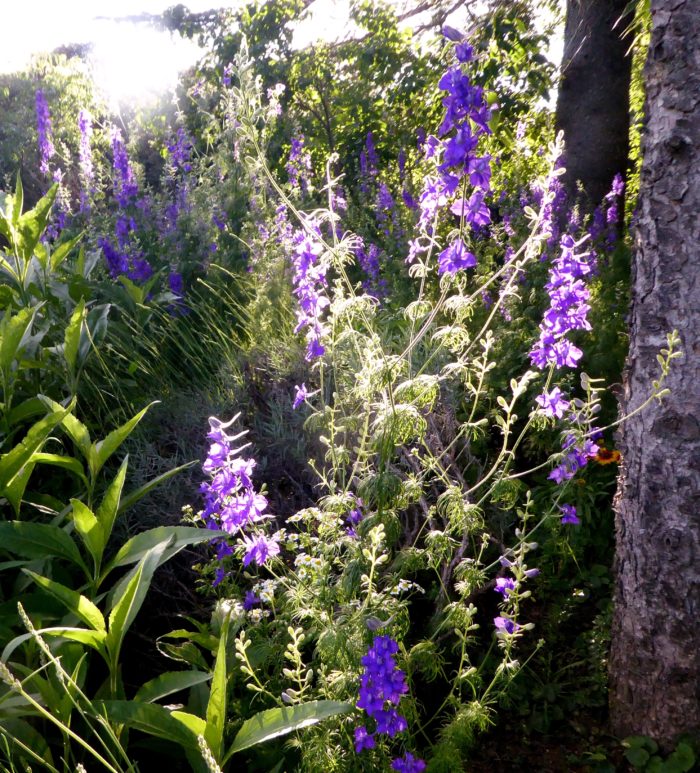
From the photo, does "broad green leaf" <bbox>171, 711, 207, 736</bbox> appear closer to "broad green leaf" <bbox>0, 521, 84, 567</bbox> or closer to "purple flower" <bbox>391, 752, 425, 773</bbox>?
"purple flower" <bbox>391, 752, 425, 773</bbox>

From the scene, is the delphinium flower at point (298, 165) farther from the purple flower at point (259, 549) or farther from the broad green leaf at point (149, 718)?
the broad green leaf at point (149, 718)

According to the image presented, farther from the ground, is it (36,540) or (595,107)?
(595,107)

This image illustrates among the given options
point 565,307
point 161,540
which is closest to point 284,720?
point 161,540

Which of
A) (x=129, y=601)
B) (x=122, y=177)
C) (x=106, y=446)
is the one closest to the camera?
(x=129, y=601)

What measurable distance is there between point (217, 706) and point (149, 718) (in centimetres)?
18

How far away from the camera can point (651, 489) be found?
86.2 inches

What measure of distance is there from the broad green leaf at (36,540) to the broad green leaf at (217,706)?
0.68 meters

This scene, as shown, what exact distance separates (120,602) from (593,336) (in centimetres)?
279

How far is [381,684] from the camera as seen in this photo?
5.68 feet

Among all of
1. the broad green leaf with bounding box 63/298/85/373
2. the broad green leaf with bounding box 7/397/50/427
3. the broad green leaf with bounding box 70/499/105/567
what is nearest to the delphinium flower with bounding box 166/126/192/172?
the broad green leaf with bounding box 63/298/85/373

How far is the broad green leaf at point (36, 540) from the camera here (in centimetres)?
213

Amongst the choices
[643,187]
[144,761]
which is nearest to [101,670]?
[144,761]

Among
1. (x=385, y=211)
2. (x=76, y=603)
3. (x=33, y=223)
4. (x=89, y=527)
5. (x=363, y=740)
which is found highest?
(x=33, y=223)

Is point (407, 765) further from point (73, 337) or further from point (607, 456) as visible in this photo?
point (73, 337)
